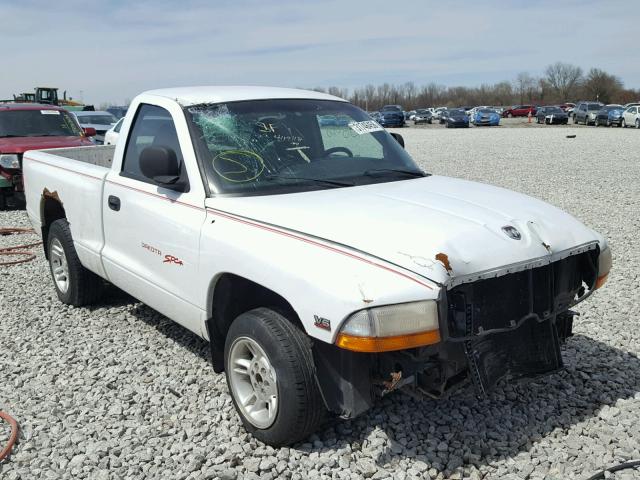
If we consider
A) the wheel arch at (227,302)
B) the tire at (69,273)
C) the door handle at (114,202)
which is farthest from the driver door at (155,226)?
the tire at (69,273)

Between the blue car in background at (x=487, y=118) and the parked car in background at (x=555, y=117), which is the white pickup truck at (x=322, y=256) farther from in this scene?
the parked car in background at (x=555, y=117)

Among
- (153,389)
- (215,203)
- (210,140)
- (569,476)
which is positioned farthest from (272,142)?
(569,476)

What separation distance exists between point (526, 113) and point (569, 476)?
66.0 meters

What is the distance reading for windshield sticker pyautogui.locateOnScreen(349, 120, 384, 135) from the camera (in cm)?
463

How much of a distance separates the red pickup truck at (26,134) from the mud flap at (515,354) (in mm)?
9625

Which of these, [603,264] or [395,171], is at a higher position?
[395,171]

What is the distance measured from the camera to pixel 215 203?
3650 mm

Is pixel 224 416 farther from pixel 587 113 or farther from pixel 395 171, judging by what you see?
pixel 587 113

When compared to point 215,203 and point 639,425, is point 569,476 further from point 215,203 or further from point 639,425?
point 215,203

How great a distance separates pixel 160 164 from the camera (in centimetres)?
381

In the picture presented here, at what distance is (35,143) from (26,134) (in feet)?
2.44

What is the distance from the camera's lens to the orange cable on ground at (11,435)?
11.5 ft

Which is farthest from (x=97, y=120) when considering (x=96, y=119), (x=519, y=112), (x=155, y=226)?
(x=519, y=112)

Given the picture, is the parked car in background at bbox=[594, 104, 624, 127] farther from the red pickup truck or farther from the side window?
the side window
